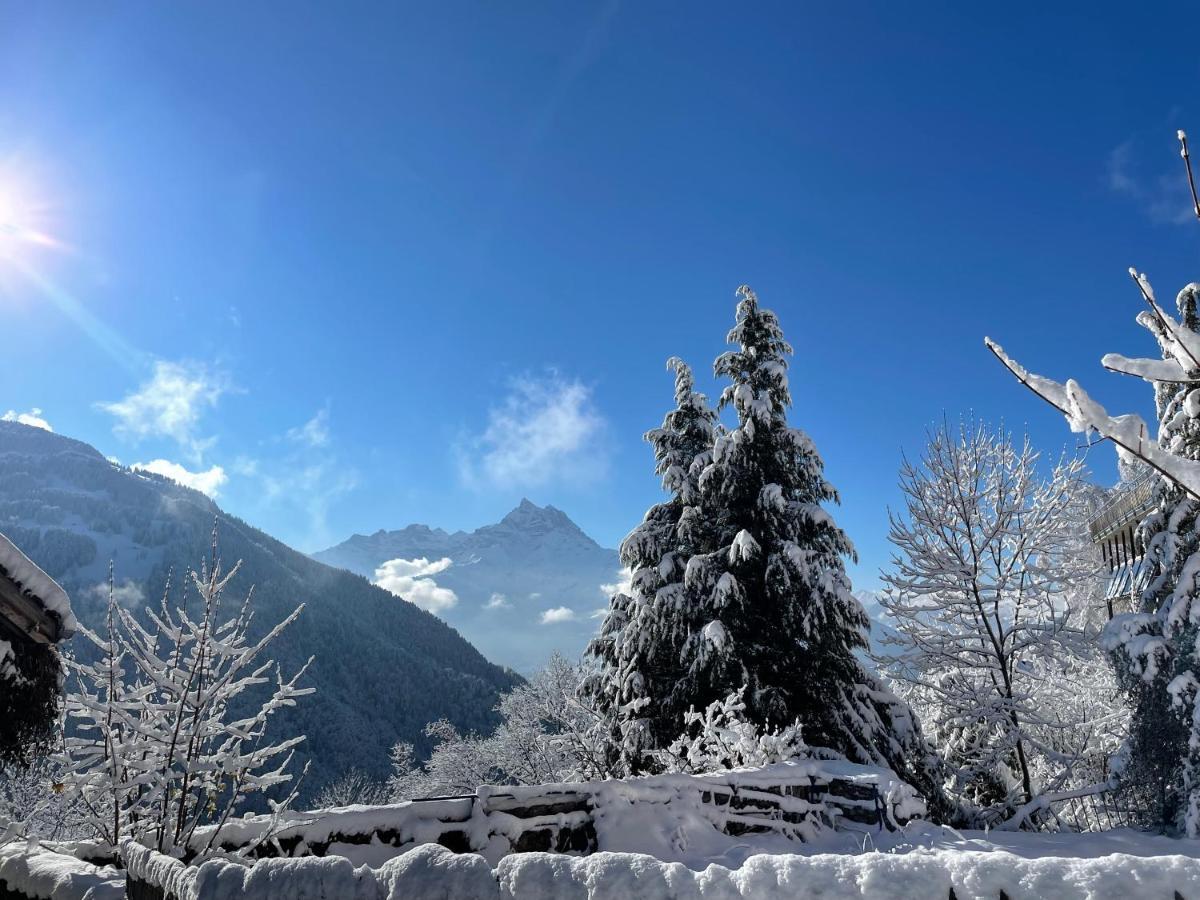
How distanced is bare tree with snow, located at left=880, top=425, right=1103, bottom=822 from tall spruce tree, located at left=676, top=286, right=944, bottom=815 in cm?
88

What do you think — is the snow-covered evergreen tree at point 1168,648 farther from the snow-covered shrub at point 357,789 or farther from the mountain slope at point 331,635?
the mountain slope at point 331,635

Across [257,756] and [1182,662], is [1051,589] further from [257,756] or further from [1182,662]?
[257,756]

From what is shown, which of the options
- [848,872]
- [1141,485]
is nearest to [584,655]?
[848,872]

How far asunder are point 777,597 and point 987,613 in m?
3.93

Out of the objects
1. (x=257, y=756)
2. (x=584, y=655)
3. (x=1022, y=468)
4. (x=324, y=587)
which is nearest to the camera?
(x=257, y=756)

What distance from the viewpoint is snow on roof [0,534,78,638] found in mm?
6641

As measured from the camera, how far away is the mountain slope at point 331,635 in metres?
107

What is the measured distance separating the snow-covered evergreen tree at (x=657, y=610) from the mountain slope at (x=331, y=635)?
277ft

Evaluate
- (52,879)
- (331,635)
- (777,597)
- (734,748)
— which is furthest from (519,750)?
(331,635)

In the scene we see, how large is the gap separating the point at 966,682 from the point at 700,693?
513 centimetres

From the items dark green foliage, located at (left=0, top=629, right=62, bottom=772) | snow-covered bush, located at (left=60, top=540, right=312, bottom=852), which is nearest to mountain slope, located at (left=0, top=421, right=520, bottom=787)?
dark green foliage, located at (left=0, top=629, right=62, bottom=772)

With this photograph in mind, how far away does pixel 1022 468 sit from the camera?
1415 centimetres

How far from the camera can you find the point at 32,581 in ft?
22.1

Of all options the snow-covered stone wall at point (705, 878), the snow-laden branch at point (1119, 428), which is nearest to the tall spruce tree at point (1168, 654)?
the snow-laden branch at point (1119, 428)
